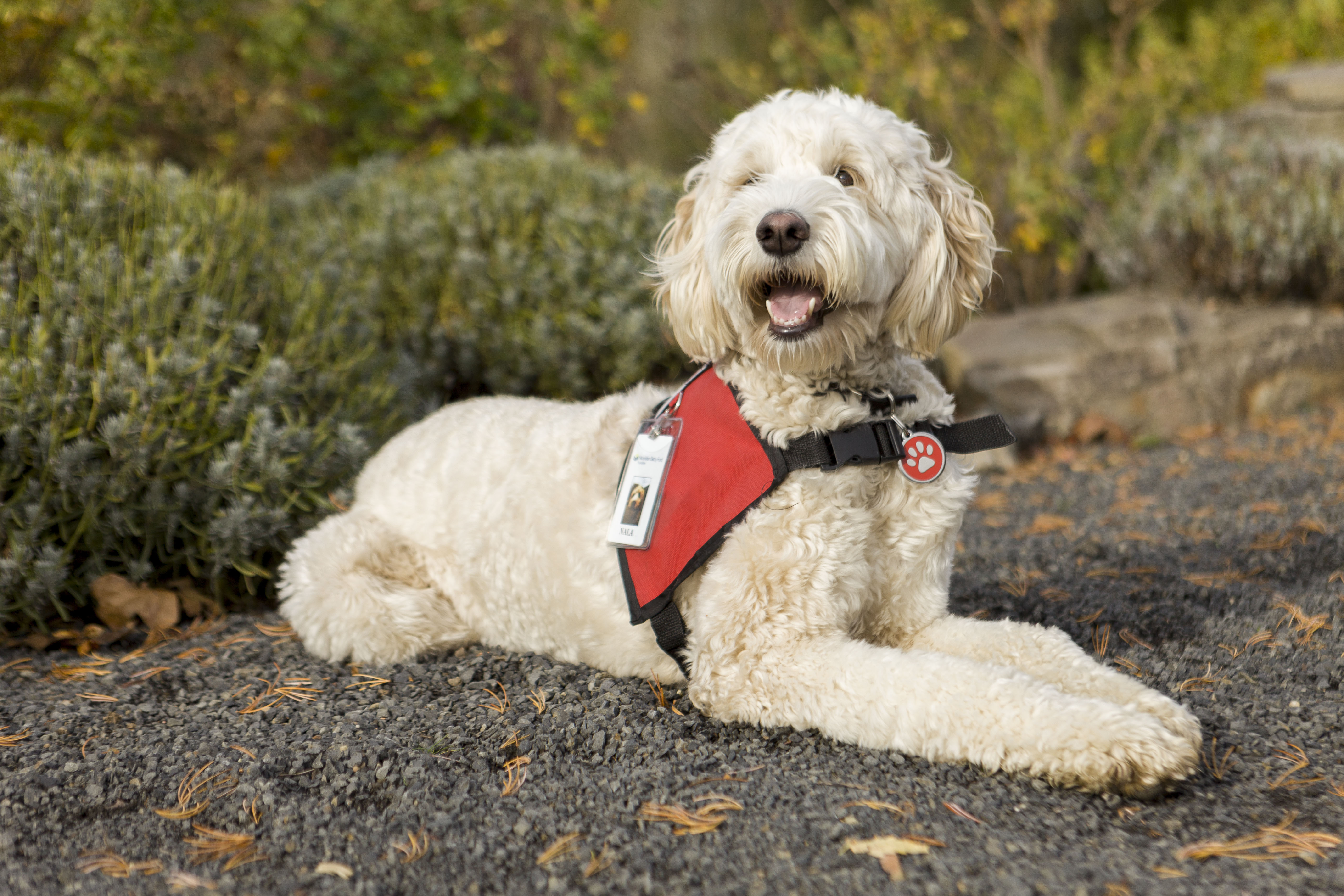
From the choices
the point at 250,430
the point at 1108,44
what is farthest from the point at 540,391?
the point at 1108,44

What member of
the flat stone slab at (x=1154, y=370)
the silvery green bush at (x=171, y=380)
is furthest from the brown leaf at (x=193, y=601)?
the flat stone slab at (x=1154, y=370)

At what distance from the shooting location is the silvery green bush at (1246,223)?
715 cm

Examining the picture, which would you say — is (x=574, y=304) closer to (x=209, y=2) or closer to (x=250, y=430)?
(x=250, y=430)

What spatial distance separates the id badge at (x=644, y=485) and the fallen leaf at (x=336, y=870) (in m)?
1.14

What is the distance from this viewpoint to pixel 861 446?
2924 millimetres

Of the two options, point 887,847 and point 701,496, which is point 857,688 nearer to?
point 887,847

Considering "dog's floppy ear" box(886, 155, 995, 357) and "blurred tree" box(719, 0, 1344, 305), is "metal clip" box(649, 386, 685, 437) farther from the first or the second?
→ "blurred tree" box(719, 0, 1344, 305)

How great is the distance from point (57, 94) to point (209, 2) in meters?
1.17

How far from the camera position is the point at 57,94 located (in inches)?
244

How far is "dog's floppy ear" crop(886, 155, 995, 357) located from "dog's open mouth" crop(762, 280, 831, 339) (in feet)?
0.87

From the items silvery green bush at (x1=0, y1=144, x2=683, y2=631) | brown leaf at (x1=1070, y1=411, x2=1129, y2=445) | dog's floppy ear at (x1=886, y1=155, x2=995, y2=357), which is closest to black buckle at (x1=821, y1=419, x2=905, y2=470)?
dog's floppy ear at (x1=886, y1=155, x2=995, y2=357)

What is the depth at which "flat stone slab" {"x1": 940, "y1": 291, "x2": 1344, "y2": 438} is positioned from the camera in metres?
6.77

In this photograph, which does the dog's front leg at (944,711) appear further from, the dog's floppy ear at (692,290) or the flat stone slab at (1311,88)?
the flat stone slab at (1311,88)

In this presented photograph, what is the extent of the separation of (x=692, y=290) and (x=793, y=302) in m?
0.34
